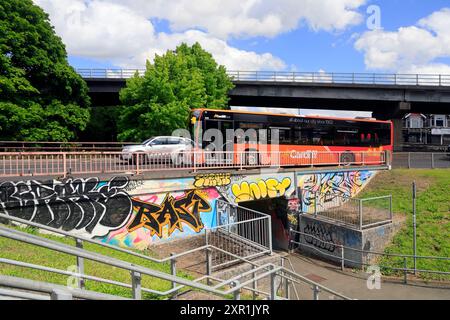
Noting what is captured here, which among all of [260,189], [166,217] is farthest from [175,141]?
[166,217]

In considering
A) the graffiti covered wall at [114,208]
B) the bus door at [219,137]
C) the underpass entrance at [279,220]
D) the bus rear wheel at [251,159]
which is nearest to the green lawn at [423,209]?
the underpass entrance at [279,220]

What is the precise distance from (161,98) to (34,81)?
10.2 metres

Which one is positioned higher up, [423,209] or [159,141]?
[159,141]

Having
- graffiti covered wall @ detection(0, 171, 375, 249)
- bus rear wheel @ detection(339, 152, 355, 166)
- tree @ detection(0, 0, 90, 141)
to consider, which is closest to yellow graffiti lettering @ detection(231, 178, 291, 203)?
graffiti covered wall @ detection(0, 171, 375, 249)

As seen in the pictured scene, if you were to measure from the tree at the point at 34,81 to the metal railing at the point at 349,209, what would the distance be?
64.4 feet

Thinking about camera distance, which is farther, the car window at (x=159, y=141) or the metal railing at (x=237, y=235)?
the car window at (x=159, y=141)

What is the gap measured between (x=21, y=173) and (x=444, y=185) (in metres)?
19.8

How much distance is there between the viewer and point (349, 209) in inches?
678

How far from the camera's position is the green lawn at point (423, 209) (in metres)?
13.5

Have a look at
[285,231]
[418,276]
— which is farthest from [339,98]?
[418,276]

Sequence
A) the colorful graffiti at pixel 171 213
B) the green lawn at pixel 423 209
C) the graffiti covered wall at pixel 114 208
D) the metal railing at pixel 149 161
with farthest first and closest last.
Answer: the green lawn at pixel 423 209
the colorful graffiti at pixel 171 213
the metal railing at pixel 149 161
the graffiti covered wall at pixel 114 208

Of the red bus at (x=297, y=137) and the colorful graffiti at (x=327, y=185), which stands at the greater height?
the red bus at (x=297, y=137)

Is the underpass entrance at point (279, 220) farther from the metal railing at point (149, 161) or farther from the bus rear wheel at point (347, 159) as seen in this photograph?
the bus rear wheel at point (347, 159)

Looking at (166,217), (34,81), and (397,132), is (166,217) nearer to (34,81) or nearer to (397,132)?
(34,81)
